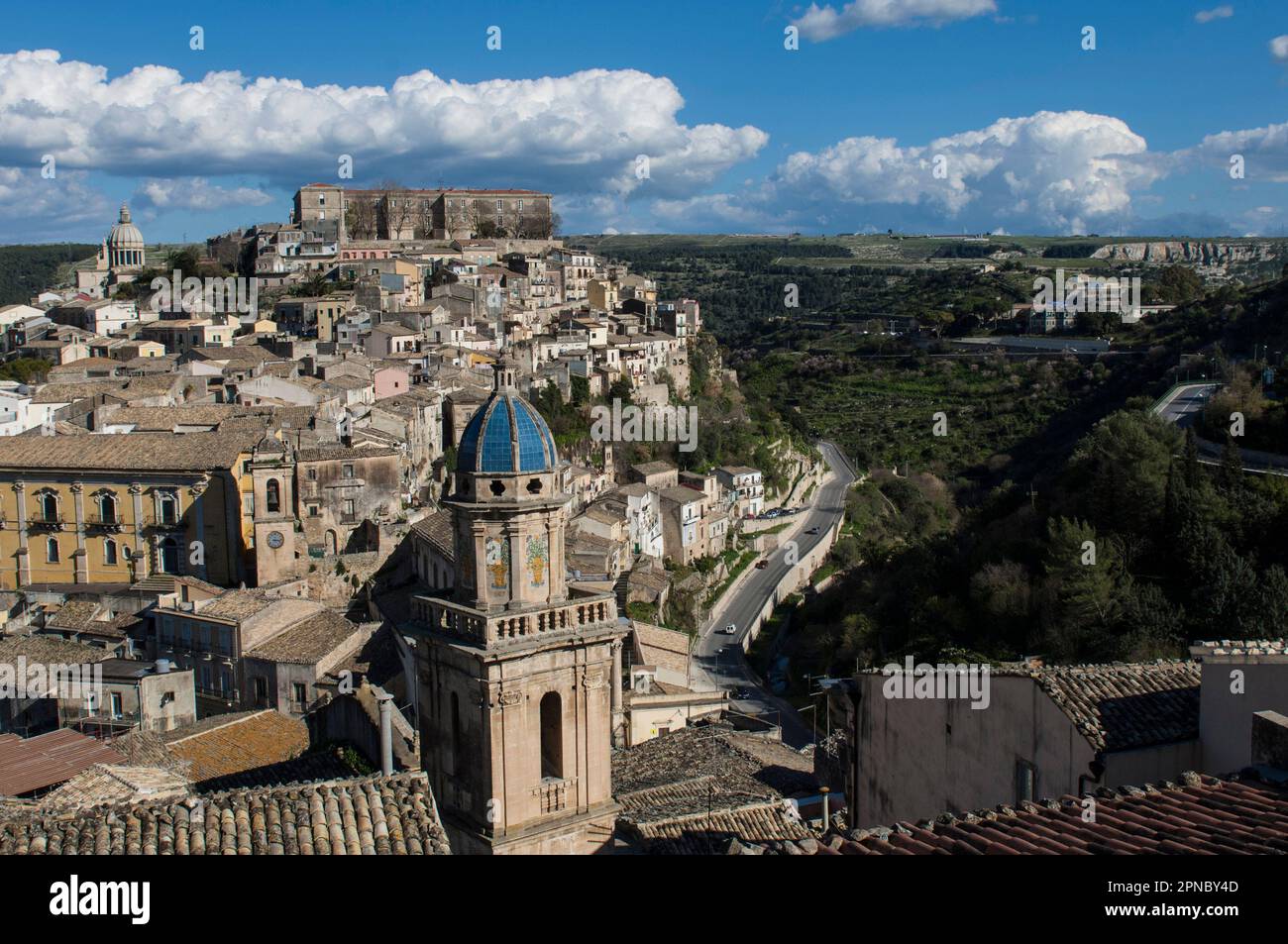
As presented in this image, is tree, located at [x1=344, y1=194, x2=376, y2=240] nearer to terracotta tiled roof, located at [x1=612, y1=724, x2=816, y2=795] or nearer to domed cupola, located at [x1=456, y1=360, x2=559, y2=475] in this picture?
terracotta tiled roof, located at [x1=612, y1=724, x2=816, y2=795]

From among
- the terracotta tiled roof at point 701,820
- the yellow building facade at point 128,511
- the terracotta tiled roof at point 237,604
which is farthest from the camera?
the yellow building facade at point 128,511

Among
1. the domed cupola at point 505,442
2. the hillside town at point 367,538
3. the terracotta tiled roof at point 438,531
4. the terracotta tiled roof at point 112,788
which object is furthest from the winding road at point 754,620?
the terracotta tiled roof at point 112,788

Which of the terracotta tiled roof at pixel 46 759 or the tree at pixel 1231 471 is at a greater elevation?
the tree at pixel 1231 471

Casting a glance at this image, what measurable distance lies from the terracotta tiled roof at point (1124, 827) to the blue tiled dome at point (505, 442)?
24.4 feet

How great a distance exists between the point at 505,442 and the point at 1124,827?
8.46 metres

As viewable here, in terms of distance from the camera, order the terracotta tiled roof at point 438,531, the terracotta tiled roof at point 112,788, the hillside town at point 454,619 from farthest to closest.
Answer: the terracotta tiled roof at point 438,531 < the terracotta tiled roof at point 112,788 < the hillside town at point 454,619

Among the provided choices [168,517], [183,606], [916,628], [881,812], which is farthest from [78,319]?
[881,812]

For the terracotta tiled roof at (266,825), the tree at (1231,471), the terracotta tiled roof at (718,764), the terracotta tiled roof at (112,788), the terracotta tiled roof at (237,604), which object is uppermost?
the tree at (1231,471)

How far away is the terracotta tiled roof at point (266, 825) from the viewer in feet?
28.0

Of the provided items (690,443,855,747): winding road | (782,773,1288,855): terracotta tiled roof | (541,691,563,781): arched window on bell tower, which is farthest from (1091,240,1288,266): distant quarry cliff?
(782,773,1288,855): terracotta tiled roof

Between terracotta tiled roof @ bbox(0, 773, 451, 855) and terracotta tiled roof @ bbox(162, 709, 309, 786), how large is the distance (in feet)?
25.9

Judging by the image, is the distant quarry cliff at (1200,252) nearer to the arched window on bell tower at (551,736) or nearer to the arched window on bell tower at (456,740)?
the arched window on bell tower at (551,736)

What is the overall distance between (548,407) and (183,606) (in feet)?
64.9
